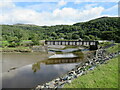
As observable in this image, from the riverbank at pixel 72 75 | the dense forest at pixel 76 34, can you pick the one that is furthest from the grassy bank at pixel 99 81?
the dense forest at pixel 76 34

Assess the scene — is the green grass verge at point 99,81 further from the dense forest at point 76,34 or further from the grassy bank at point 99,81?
the dense forest at point 76,34

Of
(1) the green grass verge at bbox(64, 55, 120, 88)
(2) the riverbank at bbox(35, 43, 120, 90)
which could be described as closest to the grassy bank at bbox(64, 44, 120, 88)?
(1) the green grass verge at bbox(64, 55, 120, 88)

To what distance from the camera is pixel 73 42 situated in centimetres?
7619

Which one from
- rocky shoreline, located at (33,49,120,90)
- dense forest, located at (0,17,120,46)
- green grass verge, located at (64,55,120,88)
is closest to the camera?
green grass verge, located at (64,55,120,88)

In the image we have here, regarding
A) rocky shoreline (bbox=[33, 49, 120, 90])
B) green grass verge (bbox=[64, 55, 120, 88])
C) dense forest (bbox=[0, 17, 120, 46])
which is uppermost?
dense forest (bbox=[0, 17, 120, 46])

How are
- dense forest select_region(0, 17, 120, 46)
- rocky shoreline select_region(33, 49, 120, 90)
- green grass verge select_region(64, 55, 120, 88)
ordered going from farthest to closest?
dense forest select_region(0, 17, 120, 46) → rocky shoreline select_region(33, 49, 120, 90) → green grass verge select_region(64, 55, 120, 88)

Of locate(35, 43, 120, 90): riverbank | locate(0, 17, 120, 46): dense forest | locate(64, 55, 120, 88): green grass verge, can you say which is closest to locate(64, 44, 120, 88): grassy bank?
locate(64, 55, 120, 88): green grass verge

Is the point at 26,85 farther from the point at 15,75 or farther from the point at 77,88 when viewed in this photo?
the point at 77,88

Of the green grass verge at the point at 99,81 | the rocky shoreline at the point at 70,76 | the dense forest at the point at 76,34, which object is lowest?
the rocky shoreline at the point at 70,76

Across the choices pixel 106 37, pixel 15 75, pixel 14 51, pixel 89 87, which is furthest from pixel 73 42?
pixel 89 87

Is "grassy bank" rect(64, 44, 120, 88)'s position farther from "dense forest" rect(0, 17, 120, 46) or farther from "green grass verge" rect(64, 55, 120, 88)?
"dense forest" rect(0, 17, 120, 46)

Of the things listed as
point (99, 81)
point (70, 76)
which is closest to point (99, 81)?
point (99, 81)

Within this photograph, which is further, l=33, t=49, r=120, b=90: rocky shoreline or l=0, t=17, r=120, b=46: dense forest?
l=0, t=17, r=120, b=46: dense forest

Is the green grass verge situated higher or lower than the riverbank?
higher
